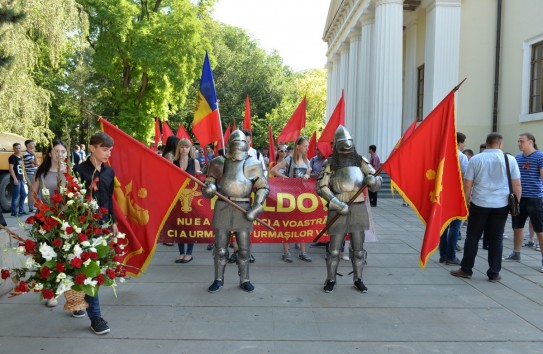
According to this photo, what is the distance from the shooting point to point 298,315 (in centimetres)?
441

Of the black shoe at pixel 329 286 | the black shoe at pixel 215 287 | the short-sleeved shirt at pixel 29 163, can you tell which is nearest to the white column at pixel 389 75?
the short-sleeved shirt at pixel 29 163

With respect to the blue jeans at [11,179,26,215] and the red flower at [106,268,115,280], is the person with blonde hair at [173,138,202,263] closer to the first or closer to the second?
the red flower at [106,268,115,280]

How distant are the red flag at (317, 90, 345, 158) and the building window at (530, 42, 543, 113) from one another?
9.85 metres

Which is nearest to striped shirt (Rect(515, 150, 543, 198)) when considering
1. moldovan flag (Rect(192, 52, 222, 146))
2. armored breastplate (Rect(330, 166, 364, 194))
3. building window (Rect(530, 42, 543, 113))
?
armored breastplate (Rect(330, 166, 364, 194))

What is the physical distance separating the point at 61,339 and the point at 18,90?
15339mm

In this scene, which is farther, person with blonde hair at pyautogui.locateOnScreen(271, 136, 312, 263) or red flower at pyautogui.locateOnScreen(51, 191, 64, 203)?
person with blonde hair at pyautogui.locateOnScreen(271, 136, 312, 263)

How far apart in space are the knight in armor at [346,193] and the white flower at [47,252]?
293 cm

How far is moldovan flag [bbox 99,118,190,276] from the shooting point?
5012 millimetres

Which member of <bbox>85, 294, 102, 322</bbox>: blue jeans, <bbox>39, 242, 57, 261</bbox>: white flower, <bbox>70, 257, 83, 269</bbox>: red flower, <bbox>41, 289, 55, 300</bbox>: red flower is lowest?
<bbox>85, 294, 102, 322</bbox>: blue jeans

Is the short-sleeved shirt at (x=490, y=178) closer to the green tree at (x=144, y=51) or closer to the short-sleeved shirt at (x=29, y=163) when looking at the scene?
the short-sleeved shirt at (x=29, y=163)

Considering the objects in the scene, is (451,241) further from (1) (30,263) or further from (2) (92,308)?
(1) (30,263)

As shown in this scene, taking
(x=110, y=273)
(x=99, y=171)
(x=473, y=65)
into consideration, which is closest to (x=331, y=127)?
(x=99, y=171)

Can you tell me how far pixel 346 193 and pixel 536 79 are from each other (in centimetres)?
1233

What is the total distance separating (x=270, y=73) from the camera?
4359cm
